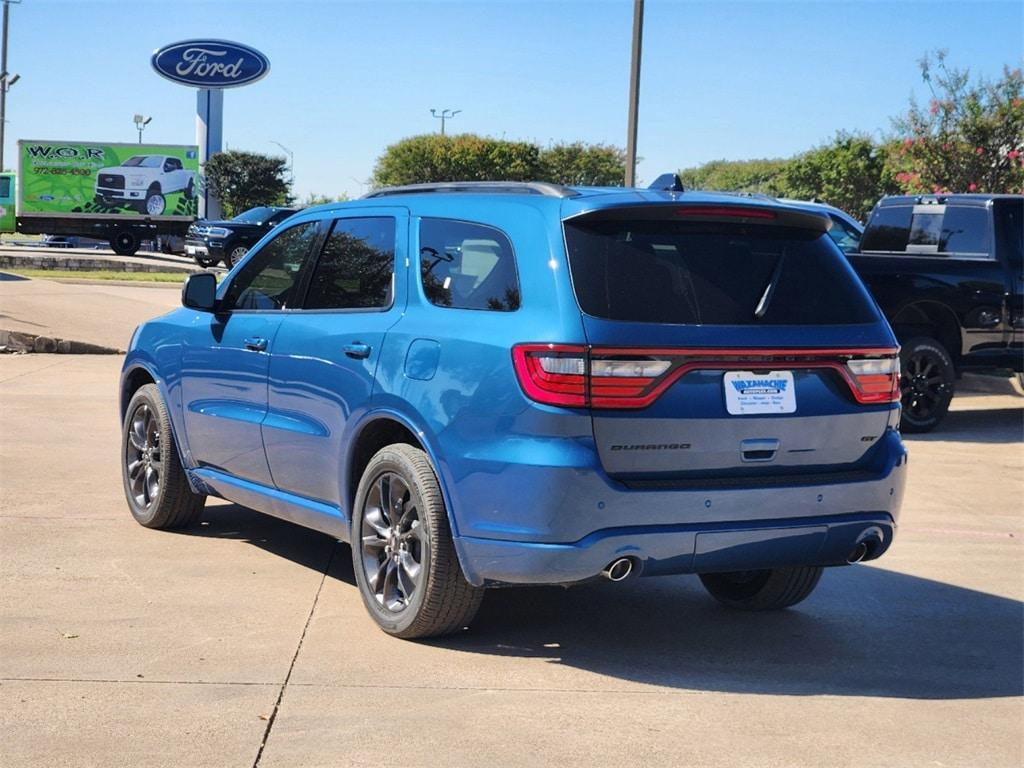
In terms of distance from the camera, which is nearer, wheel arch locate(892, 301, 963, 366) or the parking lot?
the parking lot

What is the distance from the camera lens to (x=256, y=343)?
659 cm

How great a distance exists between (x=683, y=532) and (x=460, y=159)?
82228 millimetres

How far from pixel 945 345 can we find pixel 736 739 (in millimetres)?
8967

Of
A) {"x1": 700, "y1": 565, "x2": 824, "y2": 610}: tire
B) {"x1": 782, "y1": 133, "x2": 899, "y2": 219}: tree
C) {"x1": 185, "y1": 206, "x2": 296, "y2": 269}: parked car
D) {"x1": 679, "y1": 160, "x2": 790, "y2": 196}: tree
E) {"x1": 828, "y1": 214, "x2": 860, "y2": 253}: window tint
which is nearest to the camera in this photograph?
{"x1": 700, "y1": 565, "x2": 824, "y2": 610}: tire

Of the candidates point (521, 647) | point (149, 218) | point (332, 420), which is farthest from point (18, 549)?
point (149, 218)

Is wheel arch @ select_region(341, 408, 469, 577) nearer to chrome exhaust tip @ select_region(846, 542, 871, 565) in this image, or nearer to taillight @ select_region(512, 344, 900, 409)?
taillight @ select_region(512, 344, 900, 409)

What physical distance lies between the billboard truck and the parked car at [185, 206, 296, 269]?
10.4m

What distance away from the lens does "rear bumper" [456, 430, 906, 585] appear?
4.96m

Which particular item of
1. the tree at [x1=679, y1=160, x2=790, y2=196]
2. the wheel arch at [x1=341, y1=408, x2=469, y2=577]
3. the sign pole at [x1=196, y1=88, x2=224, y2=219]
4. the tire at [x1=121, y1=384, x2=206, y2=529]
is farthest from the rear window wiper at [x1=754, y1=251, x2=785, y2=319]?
the tree at [x1=679, y1=160, x2=790, y2=196]

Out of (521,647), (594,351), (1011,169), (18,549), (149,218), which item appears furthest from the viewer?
(149,218)

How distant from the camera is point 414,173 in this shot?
87500 mm

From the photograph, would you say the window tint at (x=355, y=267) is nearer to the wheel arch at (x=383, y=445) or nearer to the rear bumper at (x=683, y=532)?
the wheel arch at (x=383, y=445)

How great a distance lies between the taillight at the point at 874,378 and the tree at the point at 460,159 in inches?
3124

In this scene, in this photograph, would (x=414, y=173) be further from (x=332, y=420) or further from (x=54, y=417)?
(x=332, y=420)
